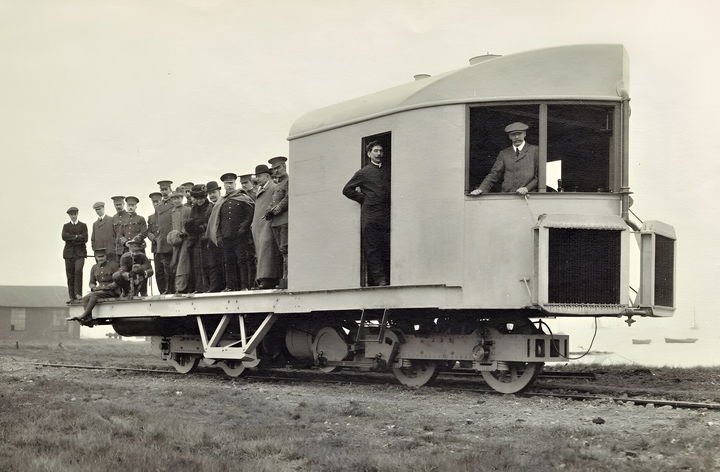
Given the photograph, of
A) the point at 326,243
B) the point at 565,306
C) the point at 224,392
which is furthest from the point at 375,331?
the point at 565,306

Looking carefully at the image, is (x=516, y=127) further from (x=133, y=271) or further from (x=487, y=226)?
(x=133, y=271)

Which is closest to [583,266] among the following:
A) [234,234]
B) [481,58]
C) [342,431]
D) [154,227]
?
[481,58]

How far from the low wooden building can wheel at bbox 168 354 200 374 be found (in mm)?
39903

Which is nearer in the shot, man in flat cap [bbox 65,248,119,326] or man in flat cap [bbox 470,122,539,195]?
man in flat cap [bbox 470,122,539,195]

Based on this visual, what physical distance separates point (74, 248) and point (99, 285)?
5.15ft

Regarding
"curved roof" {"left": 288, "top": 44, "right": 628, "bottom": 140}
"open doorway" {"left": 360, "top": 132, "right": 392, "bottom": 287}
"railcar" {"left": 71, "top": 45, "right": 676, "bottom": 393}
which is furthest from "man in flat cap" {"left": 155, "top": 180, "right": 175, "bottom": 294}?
"curved roof" {"left": 288, "top": 44, "right": 628, "bottom": 140}

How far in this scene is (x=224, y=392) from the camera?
30.4ft

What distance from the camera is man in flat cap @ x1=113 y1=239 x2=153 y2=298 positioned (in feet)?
44.1

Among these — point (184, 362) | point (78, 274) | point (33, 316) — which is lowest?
point (33, 316)

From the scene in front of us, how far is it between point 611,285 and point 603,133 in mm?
1645

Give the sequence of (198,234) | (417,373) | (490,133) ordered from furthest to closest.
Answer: (198,234) → (417,373) → (490,133)

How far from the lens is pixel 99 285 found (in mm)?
14234

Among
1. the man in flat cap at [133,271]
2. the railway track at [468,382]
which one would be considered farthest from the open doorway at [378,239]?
the man in flat cap at [133,271]

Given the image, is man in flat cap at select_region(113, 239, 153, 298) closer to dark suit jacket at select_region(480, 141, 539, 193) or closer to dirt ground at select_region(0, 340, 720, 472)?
dirt ground at select_region(0, 340, 720, 472)
